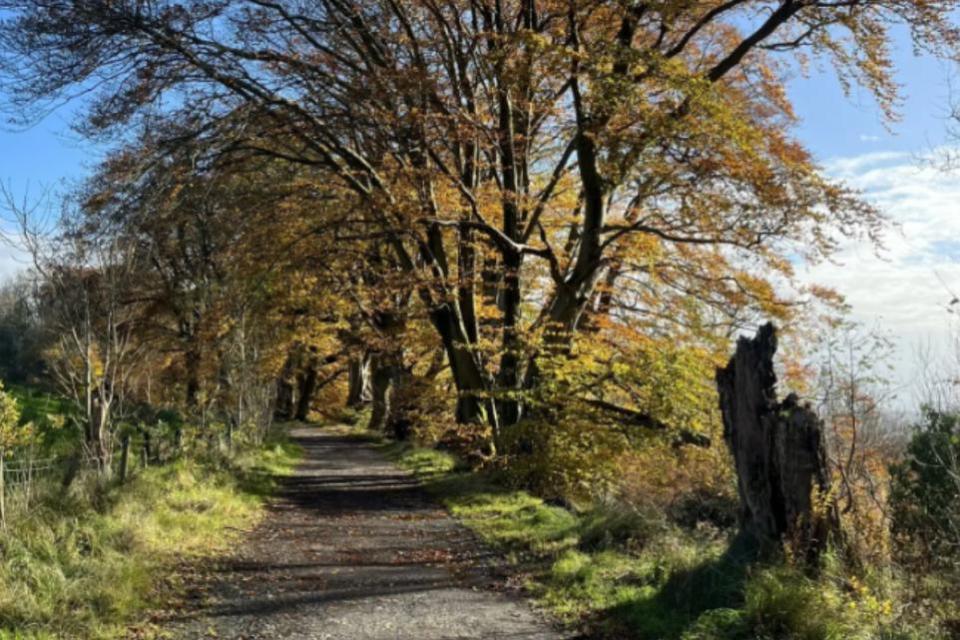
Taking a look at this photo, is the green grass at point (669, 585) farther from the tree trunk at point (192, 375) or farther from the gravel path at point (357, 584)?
the tree trunk at point (192, 375)

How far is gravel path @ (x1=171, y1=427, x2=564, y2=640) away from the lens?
267 inches

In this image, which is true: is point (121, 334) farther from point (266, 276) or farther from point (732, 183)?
point (732, 183)

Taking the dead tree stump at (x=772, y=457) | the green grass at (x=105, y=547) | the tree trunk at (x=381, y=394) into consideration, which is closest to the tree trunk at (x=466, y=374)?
the green grass at (x=105, y=547)

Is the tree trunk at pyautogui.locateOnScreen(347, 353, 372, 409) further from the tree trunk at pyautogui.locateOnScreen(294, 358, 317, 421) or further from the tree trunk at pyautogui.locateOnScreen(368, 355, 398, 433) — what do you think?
the tree trunk at pyautogui.locateOnScreen(368, 355, 398, 433)

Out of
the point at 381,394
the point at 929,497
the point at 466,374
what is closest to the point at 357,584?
the point at 929,497

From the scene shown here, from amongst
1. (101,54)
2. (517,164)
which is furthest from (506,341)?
(101,54)

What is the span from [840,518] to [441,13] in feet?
40.3

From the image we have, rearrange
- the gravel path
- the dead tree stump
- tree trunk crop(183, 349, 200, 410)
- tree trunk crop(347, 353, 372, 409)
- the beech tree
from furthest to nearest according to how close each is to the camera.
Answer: tree trunk crop(347, 353, 372, 409) → tree trunk crop(183, 349, 200, 410) → the beech tree → the gravel path → the dead tree stump

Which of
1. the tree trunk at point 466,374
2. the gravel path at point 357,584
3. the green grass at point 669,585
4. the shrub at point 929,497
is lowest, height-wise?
the gravel path at point 357,584

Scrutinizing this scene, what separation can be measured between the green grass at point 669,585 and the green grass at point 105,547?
12.0ft

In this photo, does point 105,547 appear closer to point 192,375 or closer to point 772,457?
point 772,457

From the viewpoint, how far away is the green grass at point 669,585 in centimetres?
556

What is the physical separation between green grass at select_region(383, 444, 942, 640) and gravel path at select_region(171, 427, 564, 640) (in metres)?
0.54

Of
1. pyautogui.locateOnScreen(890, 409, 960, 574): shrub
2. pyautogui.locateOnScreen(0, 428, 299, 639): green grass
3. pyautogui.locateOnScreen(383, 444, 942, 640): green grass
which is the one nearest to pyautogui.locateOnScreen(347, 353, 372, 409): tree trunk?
pyautogui.locateOnScreen(0, 428, 299, 639): green grass
